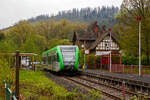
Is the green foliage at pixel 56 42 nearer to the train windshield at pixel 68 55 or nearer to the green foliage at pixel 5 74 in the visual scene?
the train windshield at pixel 68 55

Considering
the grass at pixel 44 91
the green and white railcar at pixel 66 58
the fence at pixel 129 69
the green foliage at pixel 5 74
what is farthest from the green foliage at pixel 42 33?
the green foliage at pixel 5 74

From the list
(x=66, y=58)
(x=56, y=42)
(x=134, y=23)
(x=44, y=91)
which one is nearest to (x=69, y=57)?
(x=66, y=58)

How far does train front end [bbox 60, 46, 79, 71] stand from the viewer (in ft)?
81.9

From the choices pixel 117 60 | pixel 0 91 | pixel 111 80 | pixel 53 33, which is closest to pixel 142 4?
pixel 117 60

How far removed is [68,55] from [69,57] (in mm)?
233

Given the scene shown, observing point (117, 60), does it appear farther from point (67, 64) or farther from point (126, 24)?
point (67, 64)

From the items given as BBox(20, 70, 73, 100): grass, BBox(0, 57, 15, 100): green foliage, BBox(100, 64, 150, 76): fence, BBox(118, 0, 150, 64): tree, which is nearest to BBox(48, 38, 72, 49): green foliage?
BBox(118, 0, 150, 64): tree

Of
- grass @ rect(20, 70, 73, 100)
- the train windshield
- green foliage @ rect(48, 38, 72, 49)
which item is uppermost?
green foliage @ rect(48, 38, 72, 49)

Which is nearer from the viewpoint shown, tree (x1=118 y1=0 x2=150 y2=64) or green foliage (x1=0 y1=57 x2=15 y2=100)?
green foliage (x1=0 y1=57 x2=15 y2=100)

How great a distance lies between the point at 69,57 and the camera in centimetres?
2517

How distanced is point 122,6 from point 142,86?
74.7 ft

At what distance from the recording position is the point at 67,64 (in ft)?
81.7

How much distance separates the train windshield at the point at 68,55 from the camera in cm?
2498

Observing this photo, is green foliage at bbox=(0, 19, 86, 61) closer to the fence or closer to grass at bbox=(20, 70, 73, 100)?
the fence
